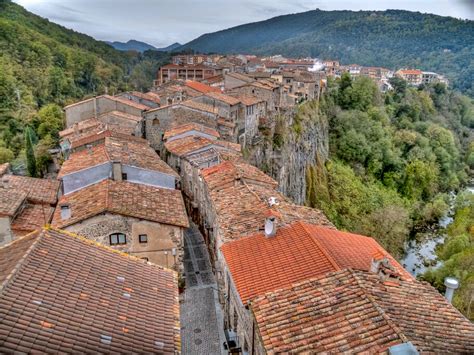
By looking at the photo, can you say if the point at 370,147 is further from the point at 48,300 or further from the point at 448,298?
the point at 48,300

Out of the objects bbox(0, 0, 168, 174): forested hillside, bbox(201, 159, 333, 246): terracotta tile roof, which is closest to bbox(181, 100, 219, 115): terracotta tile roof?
bbox(201, 159, 333, 246): terracotta tile roof

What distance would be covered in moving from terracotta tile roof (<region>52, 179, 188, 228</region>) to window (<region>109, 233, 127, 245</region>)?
135 cm

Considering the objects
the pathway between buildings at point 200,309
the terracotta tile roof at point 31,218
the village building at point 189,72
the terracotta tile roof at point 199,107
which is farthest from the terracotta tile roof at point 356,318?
the village building at point 189,72

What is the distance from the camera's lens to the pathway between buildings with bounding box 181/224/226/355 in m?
18.0

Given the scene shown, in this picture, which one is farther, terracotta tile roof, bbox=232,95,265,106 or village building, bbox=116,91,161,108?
village building, bbox=116,91,161,108

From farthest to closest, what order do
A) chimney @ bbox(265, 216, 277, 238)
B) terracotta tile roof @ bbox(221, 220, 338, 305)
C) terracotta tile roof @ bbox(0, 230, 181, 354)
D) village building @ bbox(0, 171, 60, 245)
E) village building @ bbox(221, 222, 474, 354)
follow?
village building @ bbox(0, 171, 60, 245), chimney @ bbox(265, 216, 277, 238), terracotta tile roof @ bbox(221, 220, 338, 305), village building @ bbox(221, 222, 474, 354), terracotta tile roof @ bbox(0, 230, 181, 354)

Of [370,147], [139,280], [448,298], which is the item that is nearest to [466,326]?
[448,298]

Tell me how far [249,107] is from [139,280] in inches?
1532

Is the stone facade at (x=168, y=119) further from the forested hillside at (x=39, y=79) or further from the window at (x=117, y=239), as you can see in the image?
the window at (x=117, y=239)

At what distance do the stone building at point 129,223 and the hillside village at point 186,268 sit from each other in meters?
0.07

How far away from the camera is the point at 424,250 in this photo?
53.2m

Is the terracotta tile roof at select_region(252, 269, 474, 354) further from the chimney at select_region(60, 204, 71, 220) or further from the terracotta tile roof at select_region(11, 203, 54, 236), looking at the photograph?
the terracotta tile roof at select_region(11, 203, 54, 236)

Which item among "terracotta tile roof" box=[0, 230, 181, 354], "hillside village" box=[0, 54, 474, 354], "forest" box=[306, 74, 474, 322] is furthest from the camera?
"forest" box=[306, 74, 474, 322]

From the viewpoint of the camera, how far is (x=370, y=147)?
70312 millimetres
